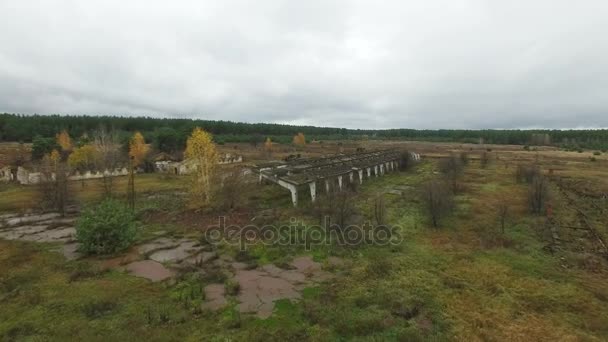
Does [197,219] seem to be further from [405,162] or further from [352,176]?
[405,162]

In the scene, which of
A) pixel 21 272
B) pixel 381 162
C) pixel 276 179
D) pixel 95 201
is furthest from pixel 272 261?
pixel 381 162

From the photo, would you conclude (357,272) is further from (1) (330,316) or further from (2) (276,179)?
(2) (276,179)

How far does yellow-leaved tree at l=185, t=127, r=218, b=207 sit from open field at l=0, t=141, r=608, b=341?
14.1 ft

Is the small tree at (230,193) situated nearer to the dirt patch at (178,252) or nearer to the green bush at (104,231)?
the dirt patch at (178,252)

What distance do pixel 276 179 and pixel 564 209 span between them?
2289 centimetres

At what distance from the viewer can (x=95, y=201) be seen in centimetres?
2889

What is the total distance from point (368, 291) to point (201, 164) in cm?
1770

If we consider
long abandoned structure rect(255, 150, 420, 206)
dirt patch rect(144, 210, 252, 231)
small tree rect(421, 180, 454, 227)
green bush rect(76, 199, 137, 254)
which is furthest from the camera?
long abandoned structure rect(255, 150, 420, 206)

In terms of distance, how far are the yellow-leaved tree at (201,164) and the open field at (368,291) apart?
4.29m

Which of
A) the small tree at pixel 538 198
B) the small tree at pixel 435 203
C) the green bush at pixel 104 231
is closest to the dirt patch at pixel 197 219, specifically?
the green bush at pixel 104 231

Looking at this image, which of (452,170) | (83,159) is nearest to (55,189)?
(83,159)

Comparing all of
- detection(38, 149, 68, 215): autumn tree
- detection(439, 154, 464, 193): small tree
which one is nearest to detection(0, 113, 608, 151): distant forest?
detection(38, 149, 68, 215): autumn tree

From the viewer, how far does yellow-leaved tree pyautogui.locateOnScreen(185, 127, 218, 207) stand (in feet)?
82.3

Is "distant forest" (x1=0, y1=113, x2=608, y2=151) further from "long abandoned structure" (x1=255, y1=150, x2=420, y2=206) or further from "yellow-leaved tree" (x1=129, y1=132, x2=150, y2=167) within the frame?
"long abandoned structure" (x1=255, y1=150, x2=420, y2=206)
